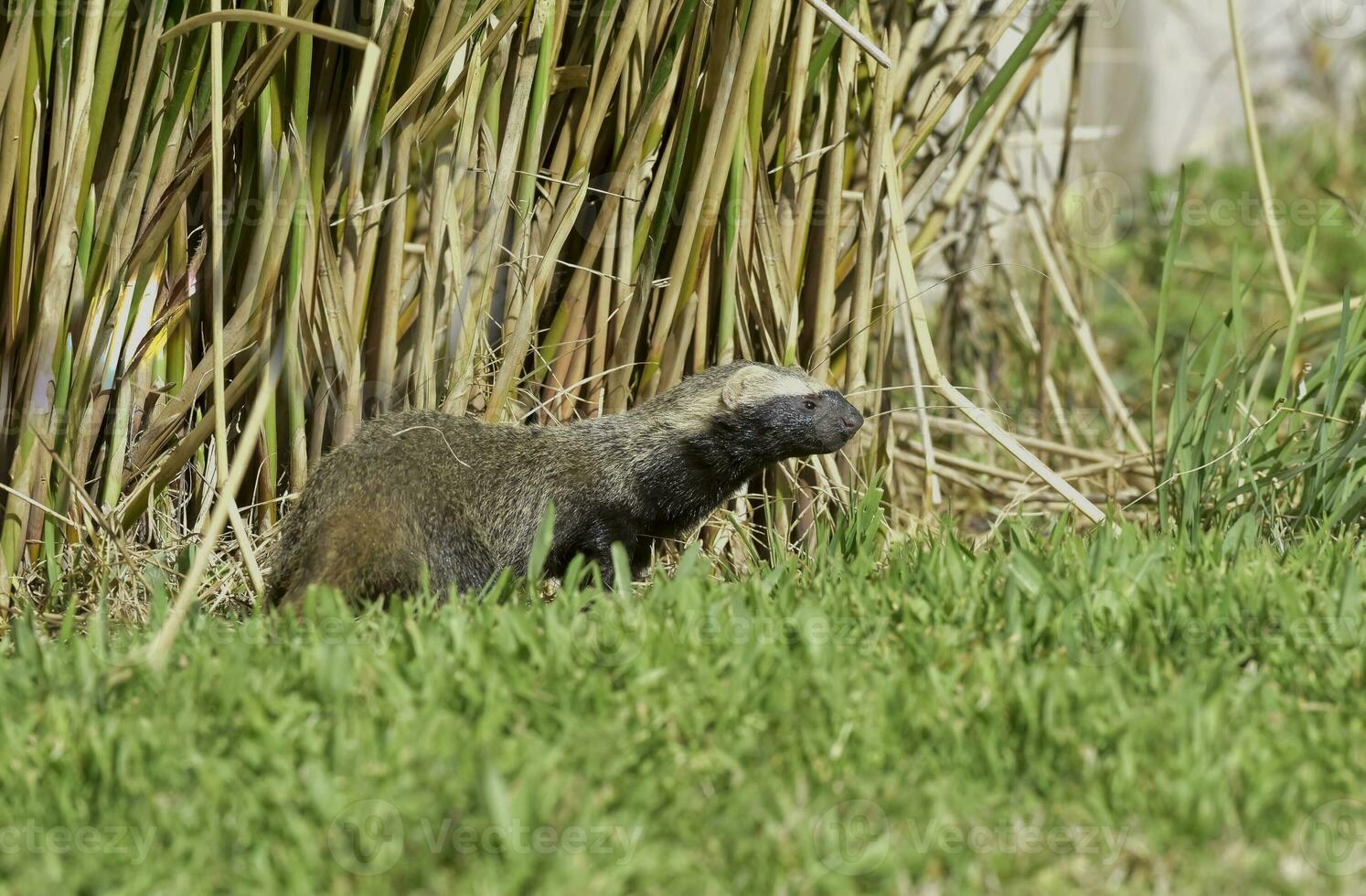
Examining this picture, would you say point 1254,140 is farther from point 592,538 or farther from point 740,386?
point 592,538

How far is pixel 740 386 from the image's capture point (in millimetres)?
4031

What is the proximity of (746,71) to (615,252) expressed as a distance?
0.64 meters

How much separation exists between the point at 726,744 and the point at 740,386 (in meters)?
1.66

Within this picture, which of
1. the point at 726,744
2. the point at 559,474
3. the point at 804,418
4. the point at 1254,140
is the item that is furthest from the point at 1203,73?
the point at 726,744

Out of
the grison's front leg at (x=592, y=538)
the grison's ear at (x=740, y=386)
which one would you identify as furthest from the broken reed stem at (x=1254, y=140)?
the grison's front leg at (x=592, y=538)

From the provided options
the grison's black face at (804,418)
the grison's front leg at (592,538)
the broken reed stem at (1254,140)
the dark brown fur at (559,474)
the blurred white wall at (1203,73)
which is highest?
the blurred white wall at (1203,73)

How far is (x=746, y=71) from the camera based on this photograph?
12.5 ft

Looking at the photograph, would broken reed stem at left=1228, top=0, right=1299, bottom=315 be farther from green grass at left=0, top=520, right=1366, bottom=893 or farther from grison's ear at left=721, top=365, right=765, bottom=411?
grison's ear at left=721, top=365, right=765, bottom=411

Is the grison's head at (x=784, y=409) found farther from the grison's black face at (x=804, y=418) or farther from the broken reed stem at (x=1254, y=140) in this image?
the broken reed stem at (x=1254, y=140)

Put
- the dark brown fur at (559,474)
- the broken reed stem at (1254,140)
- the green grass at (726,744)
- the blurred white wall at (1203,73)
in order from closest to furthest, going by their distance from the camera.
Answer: the green grass at (726,744) < the dark brown fur at (559,474) < the broken reed stem at (1254,140) < the blurred white wall at (1203,73)

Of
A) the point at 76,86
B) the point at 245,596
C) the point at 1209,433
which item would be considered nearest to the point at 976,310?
the point at 1209,433

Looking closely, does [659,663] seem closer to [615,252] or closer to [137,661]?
[137,661]

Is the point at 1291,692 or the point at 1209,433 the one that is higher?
the point at 1209,433

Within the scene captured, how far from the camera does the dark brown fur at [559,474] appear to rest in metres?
3.68
